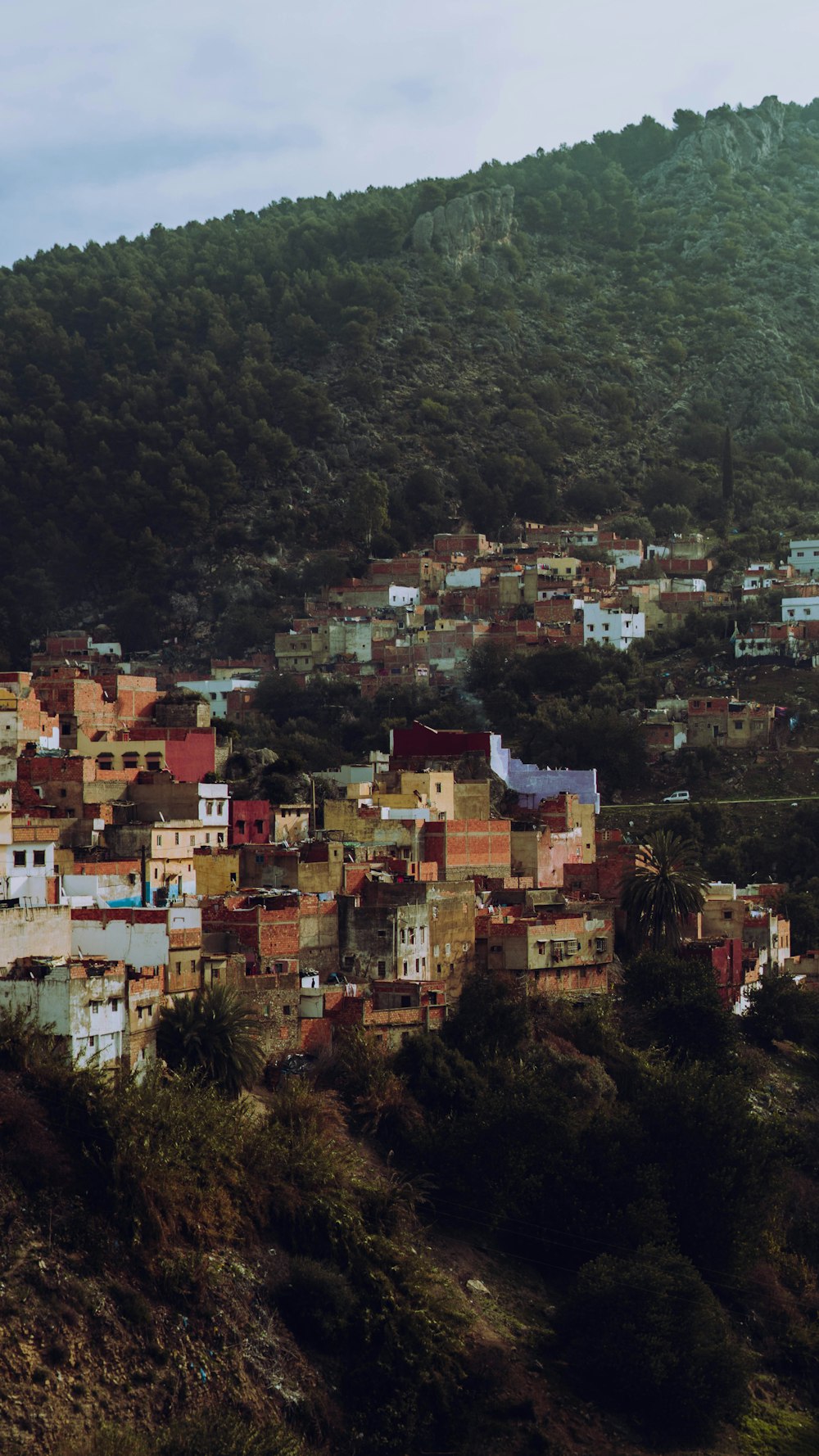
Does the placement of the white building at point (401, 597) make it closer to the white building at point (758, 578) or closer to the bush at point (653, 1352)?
the white building at point (758, 578)

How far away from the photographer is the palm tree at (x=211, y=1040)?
1272 inches

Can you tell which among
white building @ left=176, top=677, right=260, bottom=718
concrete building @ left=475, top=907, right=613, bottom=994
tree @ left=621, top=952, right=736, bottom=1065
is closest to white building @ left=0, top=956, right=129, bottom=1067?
concrete building @ left=475, top=907, right=613, bottom=994

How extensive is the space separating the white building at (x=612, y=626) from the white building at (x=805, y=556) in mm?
10230

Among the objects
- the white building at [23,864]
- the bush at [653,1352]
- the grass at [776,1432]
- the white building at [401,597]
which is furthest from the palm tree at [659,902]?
the white building at [401,597]

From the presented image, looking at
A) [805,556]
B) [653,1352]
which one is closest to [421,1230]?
[653,1352]

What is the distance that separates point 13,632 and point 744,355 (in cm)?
4620

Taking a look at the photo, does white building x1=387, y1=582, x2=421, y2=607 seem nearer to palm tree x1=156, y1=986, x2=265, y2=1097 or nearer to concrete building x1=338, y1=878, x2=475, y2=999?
concrete building x1=338, y1=878, x2=475, y2=999

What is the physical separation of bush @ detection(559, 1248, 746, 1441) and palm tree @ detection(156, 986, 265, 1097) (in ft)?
19.8

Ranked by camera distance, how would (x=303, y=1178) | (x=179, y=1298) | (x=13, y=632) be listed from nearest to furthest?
(x=179, y=1298) → (x=303, y=1178) → (x=13, y=632)

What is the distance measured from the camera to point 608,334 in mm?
117562

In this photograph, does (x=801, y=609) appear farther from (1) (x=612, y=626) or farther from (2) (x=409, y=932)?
(2) (x=409, y=932)

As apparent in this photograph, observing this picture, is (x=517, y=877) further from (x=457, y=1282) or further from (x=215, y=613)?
(x=215, y=613)

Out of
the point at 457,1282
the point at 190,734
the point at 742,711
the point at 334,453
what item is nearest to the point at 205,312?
the point at 334,453

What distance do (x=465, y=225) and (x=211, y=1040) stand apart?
95584mm
